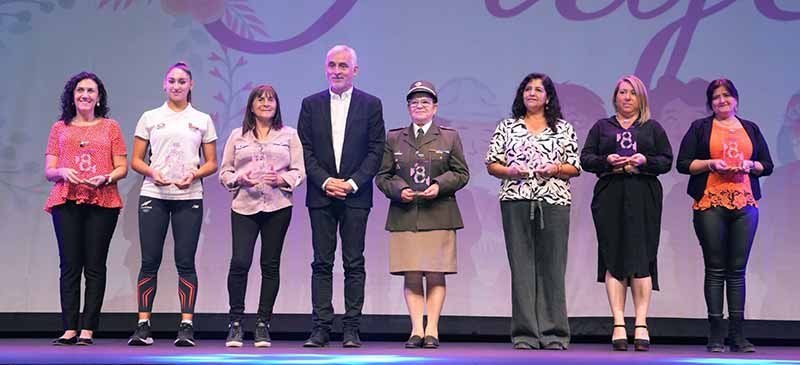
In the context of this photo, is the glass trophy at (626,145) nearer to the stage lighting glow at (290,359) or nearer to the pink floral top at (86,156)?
the stage lighting glow at (290,359)

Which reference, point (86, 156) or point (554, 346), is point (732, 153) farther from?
point (86, 156)

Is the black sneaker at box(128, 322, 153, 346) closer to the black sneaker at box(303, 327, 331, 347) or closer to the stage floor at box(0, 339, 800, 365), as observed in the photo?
the stage floor at box(0, 339, 800, 365)

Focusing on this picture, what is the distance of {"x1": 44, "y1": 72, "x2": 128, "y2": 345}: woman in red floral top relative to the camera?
4.68 meters

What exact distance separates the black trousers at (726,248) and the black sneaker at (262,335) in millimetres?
2232

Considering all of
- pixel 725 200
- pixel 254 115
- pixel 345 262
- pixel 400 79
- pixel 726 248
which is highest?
pixel 400 79

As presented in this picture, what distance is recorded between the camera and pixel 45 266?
5.92 m

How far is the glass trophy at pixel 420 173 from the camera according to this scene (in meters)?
4.72

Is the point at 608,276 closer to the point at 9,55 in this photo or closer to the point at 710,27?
the point at 710,27

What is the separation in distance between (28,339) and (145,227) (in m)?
1.39

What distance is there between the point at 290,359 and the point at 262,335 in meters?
0.81

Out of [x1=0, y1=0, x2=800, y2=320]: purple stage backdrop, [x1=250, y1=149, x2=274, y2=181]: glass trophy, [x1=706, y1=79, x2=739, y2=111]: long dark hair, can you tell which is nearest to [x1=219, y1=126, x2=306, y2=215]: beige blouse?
[x1=250, y1=149, x2=274, y2=181]: glass trophy

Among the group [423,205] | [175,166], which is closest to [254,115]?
[175,166]

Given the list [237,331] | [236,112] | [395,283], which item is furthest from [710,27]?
[237,331]

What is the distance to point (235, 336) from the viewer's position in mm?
4676
